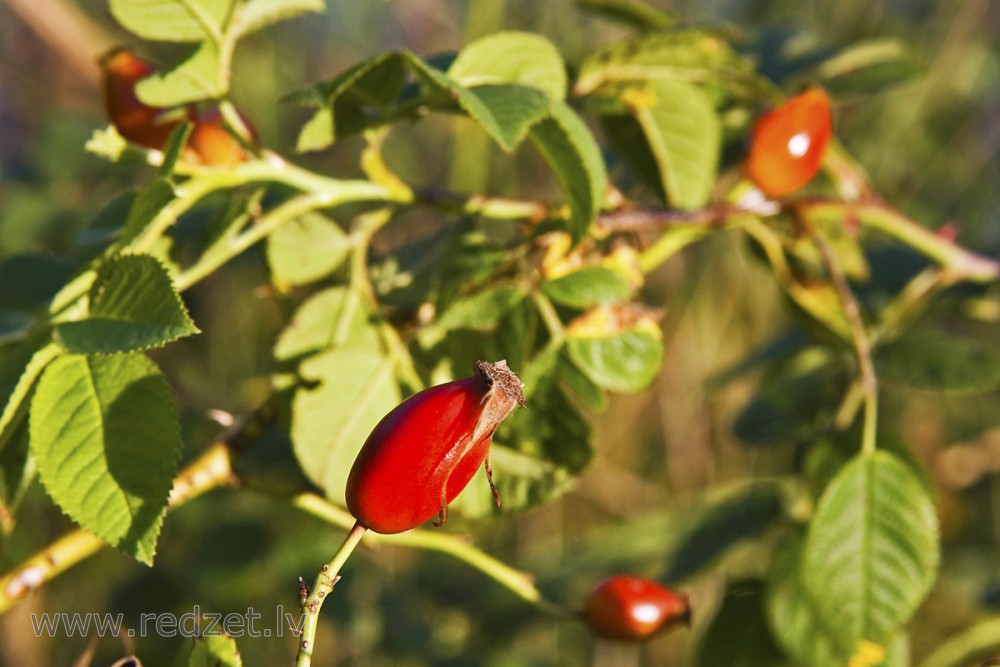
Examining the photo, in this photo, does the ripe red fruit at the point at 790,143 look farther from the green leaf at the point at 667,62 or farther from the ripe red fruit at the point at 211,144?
the ripe red fruit at the point at 211,144

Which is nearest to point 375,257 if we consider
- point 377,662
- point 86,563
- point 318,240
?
point 318,240

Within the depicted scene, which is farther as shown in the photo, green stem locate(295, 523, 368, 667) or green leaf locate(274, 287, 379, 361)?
green leaf locate(274, 287, 379, 361)

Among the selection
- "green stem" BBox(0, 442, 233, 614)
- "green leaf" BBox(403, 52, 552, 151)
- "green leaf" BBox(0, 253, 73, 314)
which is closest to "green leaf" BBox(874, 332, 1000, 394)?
"green leaf" BBox(403, 52, 552, 151)

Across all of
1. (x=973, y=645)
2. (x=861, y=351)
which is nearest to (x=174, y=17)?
(x=861, y=351)

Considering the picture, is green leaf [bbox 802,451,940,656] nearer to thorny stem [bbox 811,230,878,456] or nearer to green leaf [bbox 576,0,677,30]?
thorny stem [bbox 811,230,878,456]

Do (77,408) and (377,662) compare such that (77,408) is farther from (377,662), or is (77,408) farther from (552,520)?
(552,520)

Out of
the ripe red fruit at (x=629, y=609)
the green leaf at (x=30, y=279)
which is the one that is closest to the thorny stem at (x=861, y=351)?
the ripe red fruit at (x=629, y=609)
